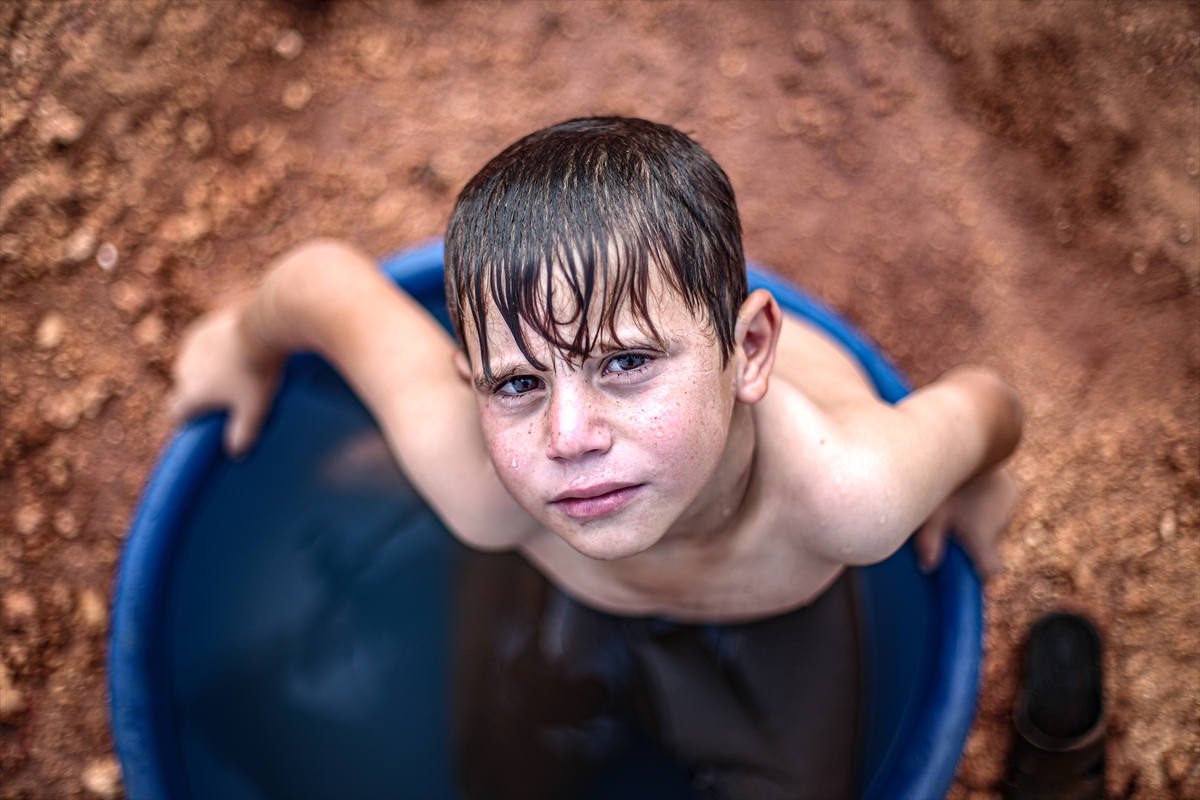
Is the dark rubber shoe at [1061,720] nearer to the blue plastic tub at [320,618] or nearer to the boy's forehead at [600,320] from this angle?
the blue plastic tub at [320,618]

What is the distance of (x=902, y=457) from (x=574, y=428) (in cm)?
42

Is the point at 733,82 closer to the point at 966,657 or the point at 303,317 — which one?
the point at 303,317

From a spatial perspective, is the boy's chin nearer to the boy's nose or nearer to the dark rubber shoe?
the boy's nose

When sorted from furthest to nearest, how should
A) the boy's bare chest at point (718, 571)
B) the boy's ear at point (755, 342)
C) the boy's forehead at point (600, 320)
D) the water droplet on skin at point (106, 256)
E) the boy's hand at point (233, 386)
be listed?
the water droplet on skin at point (106, 256)
the boy's hand at point (233, 386)
the boy's bare chest at point (718, 571)
the boy's ear at point (755, 342)
the boy's forehead at point (600, 320)

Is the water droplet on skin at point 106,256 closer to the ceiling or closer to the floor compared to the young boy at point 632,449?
closer to the ceiling

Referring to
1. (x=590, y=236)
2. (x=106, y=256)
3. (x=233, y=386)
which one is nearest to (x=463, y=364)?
(x=590, y=236)

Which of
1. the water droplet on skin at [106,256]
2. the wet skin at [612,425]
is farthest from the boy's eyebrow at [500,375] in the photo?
the water droplet on skin at [106,256]

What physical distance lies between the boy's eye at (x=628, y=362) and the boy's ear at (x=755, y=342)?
125 millimetres

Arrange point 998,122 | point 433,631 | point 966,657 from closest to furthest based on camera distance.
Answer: point 966,657, point 433,631, point 998,122

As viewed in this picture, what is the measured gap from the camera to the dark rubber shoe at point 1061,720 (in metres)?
1.31

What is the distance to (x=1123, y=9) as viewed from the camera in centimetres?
150

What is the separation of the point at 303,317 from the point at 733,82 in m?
0.93

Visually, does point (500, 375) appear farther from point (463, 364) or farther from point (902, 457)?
point (902, 457)

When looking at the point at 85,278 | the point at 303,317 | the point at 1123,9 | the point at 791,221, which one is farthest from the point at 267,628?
the point at 1123,9
